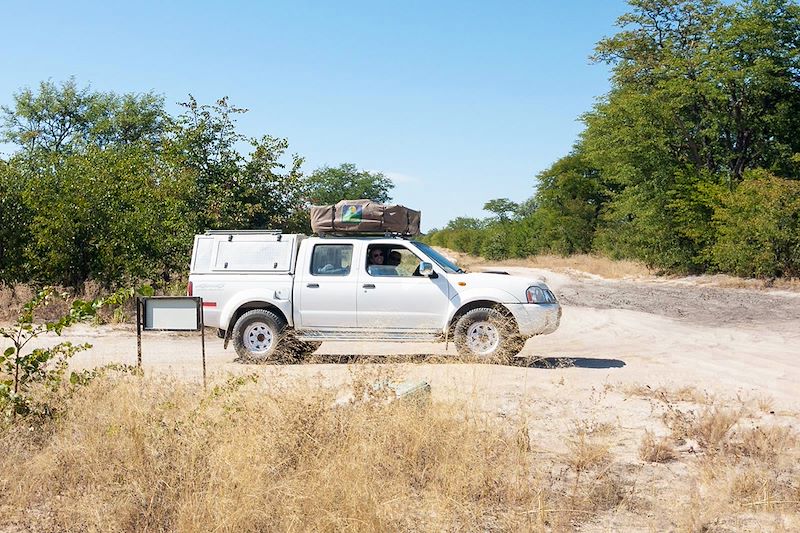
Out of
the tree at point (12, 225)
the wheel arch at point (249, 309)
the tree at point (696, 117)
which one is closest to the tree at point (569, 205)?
the tree at point (696, 117)

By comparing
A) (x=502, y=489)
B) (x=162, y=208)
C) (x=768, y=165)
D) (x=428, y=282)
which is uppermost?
(x=768, y=165)

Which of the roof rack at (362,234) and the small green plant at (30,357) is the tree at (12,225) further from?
the small green plant at (30,357)

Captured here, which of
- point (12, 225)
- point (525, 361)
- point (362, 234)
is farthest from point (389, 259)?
point (12, 225)

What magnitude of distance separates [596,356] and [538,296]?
7.14ft

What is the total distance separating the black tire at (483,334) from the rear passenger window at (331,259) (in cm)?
201

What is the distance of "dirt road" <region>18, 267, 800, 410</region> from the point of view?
9766 millimetres

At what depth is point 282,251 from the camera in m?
13.0

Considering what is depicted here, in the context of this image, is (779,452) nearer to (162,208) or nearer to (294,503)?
(294,503)

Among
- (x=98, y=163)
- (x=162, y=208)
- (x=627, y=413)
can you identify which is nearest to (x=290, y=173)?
(x=162, y=208)

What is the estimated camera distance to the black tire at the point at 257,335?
41.6 feet

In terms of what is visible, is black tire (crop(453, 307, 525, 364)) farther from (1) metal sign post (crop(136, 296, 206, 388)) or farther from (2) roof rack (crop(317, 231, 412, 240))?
(1) metal sign post (crop(136, 296, 206, 388))

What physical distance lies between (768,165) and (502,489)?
3897 centimetres

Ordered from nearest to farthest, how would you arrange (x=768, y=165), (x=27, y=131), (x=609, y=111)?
(x=768, y=165), (x=609, y=111), (x=27, y=131)

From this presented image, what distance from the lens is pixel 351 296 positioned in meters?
12.5
